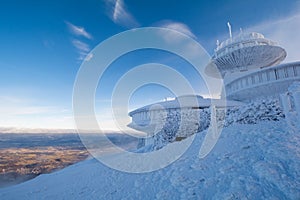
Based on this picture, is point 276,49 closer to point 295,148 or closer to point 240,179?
point 295,148

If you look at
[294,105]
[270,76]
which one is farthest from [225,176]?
[270,76]

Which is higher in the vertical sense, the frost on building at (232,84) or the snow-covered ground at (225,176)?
the frost on building at (232,84)

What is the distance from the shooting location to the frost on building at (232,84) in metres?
10.7

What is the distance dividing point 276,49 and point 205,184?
20.6m

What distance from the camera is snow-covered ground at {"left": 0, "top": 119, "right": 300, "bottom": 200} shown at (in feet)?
12.2

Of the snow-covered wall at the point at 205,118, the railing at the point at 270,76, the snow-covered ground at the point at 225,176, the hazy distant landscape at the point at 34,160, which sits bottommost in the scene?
the hazy distant landscape at the point at 34,160

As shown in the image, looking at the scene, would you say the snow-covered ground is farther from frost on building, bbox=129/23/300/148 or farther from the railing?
the railing

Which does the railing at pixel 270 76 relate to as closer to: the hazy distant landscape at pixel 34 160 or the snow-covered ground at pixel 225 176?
the snow-covered ground at pixel 225 176

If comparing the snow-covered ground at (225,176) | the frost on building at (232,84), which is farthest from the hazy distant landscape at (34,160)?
the snow-covered ground at (225,176)

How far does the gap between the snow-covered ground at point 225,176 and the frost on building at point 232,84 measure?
3349 mm

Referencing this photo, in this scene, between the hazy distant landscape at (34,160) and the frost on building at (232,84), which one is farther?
the hazy distant landscape at (34,160)

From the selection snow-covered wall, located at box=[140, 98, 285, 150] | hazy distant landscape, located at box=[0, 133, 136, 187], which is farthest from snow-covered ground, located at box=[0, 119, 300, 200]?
hazy distant landscape, located at box=[0, 133, 136, 187]

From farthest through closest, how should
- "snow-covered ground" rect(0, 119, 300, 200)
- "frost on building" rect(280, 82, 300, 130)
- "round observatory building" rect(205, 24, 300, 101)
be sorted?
1. "round observatory building" rect(205, 24, 300, 101)
2. "frost on building" rect(280, 82, 300, 130)
3. "snow-covered ground" rect(0, 119, 300, 200)

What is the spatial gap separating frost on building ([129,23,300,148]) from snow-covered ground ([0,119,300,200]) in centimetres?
335
